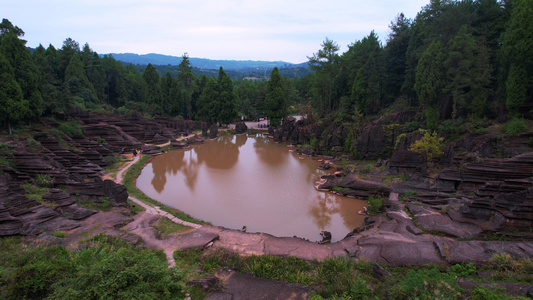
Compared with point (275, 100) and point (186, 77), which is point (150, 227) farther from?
point (186, 77)

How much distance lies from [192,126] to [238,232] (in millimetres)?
36436

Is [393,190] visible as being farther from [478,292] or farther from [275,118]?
[275,118]

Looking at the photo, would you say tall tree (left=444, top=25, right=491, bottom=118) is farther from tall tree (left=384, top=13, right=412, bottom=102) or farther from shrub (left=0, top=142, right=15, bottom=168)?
shrub (left=0, top=142, right=15, bottom=168)

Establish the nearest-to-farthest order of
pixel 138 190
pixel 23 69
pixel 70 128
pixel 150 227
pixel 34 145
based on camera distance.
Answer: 1. pixel 150 227
2. pixel 138 190
3. pixel 34 145
4. pixel 23 69
5. pixel 70 128

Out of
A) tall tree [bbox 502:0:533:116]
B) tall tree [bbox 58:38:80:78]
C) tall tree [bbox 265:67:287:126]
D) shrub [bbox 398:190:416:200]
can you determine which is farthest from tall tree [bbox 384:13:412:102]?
tall tree [bbox 58:38:80:78]

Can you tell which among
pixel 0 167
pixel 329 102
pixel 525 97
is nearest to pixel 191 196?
pixel 0 167

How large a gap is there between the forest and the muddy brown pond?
11.1m

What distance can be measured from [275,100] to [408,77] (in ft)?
66.9

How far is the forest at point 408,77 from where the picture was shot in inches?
813

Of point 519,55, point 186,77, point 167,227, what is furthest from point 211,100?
point 519,55

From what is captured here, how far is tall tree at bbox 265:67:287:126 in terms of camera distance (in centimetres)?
4453

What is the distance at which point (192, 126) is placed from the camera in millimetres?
47188

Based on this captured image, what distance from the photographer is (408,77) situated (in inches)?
1179

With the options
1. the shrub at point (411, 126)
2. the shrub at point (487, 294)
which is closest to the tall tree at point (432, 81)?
the shrub at point (411, 126)
